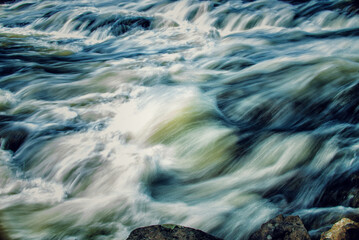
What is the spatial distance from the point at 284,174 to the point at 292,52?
339cm

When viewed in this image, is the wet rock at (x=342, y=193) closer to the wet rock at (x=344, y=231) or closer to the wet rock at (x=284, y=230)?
the wet rock at (x=344, y=231)

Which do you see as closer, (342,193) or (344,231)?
(344,231)

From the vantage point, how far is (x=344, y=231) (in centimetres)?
223

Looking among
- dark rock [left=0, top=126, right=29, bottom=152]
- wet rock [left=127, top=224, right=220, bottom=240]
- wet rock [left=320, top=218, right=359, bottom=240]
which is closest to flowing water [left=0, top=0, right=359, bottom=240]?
dark rock [left=0, top=126, right=29, bottom=152]

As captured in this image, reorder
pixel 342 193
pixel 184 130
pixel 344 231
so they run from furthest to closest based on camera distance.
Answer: pixel 184 130 < pixel 342 193 < pixel 344 231

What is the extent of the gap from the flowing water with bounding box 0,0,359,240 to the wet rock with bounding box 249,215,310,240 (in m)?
0.36

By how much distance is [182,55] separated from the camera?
20.7 feet

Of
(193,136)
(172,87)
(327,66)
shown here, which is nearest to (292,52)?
(327,66)

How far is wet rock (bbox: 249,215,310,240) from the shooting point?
2.23 meters

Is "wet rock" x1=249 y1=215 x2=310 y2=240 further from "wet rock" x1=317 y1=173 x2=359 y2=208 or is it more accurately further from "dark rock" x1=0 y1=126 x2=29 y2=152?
"dark rock" x1=0 y1=126 x2=29 y2=152

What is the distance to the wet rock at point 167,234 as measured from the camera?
2.23m

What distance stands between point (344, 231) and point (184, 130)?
6.76ft

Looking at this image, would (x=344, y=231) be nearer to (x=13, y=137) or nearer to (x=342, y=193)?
(x=342, y=193)

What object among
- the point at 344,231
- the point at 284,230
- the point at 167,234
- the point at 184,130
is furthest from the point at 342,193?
the point at 184,130
